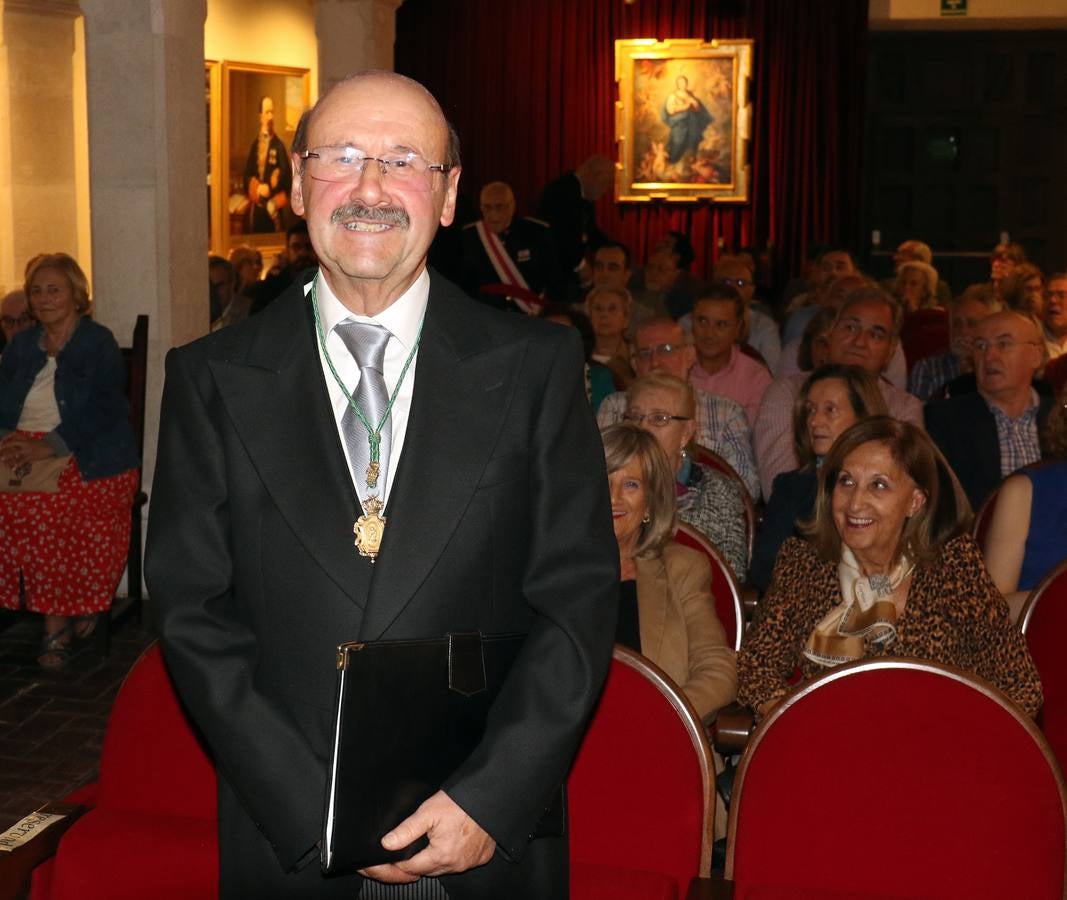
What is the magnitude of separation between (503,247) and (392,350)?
7.98 m

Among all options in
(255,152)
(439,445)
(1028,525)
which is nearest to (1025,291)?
(1028,525)

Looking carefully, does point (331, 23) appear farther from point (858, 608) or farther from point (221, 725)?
point (221, 725)

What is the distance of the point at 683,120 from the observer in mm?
15375

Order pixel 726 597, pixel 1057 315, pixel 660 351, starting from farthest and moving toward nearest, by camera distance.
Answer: pixel 1057 315, pixel 660 351, pixel 726 597

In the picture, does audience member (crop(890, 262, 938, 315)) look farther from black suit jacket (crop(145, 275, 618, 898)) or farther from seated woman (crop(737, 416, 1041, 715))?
black suit jacket (crop(145, 275, 618, 898))

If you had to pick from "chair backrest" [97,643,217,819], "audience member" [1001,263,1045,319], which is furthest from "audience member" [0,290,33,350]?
"audience member" [1001,263,1045,319]

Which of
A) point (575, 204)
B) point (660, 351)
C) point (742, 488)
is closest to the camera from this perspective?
point (742, 488)

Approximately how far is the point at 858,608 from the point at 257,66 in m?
9.63

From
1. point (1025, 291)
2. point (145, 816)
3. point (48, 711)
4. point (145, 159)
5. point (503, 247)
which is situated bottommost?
point (48, 711)

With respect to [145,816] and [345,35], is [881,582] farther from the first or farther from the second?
[345,35]

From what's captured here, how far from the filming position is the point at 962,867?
8.04ft

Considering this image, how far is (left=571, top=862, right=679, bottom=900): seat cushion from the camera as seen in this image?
7.63 feet

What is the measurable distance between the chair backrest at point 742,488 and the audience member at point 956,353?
8.67 ft

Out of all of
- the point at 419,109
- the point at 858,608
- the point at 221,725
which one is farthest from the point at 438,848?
the point at 858,608
